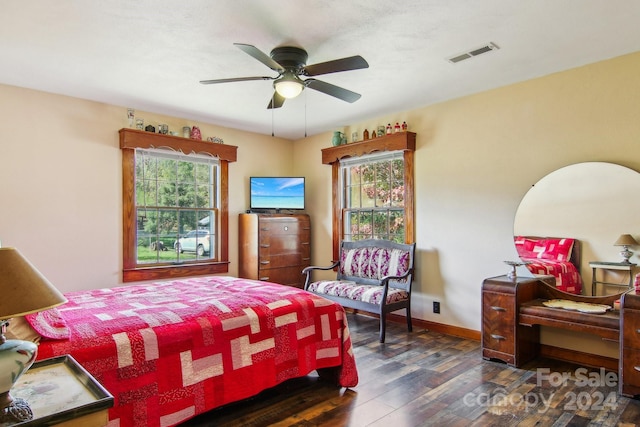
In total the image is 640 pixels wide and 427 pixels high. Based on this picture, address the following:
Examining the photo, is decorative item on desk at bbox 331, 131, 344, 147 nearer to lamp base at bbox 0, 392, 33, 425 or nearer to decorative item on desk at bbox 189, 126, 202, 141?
decorative item on desk at bbox 189, 126, 202, 141

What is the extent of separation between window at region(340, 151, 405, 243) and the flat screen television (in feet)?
2.14

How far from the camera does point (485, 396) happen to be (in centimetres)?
253

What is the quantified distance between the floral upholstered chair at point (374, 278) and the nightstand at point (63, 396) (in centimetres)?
280

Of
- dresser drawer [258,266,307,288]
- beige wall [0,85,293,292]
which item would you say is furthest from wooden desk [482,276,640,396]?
beige wall [0,85,293,292]

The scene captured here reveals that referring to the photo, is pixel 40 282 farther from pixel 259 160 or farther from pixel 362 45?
pixel 259 160

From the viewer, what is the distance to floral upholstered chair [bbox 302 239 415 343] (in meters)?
3.82

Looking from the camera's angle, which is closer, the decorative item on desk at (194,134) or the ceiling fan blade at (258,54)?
the ceiling fan blade at (258,54)

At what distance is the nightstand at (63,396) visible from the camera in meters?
1.11

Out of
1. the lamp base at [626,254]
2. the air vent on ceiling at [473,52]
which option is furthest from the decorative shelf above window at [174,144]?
the lamp base at [626,254]

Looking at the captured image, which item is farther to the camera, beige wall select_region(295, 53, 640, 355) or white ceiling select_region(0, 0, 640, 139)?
beige wall select_region(295, 53, 640, 355)

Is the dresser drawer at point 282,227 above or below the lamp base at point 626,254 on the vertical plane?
above

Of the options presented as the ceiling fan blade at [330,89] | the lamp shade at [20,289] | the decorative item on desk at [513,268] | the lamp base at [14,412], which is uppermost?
the ceiling fan blade at [330,89]

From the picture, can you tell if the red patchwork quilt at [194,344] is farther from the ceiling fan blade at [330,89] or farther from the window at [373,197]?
the window at [373,197]

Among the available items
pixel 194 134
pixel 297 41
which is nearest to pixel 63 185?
pixel 194 134
